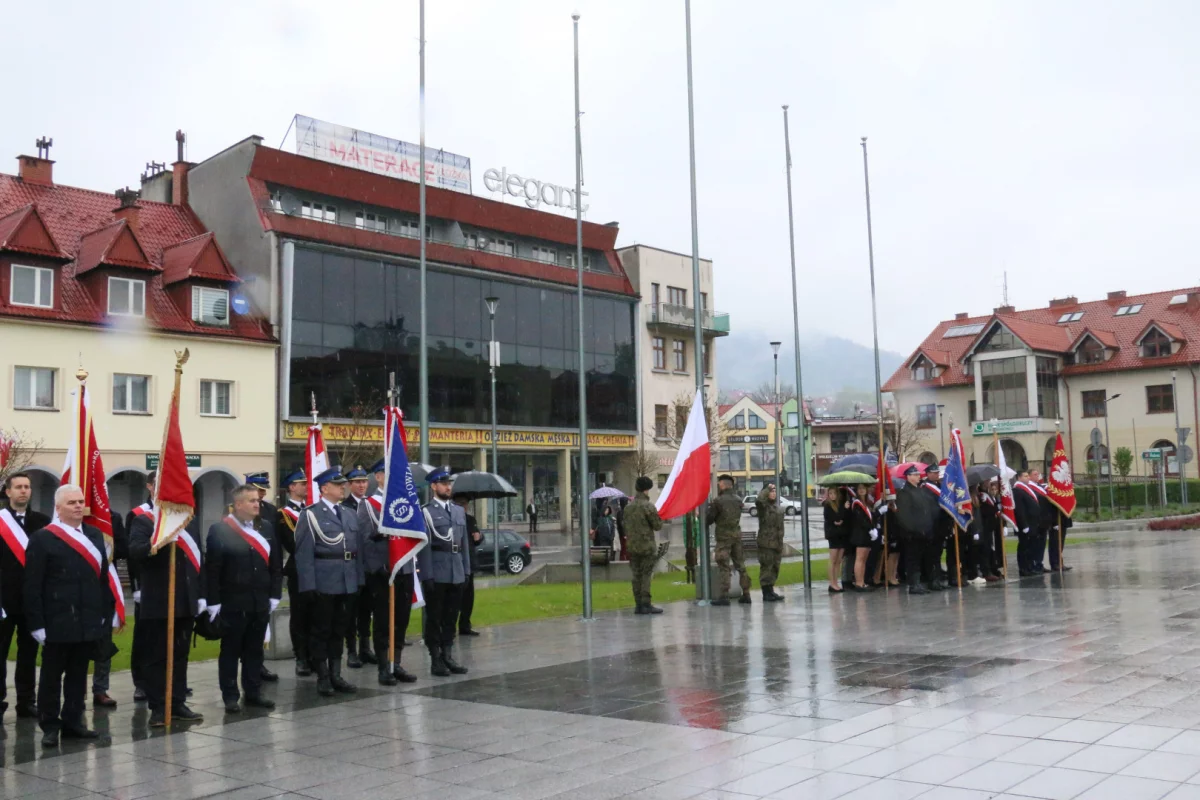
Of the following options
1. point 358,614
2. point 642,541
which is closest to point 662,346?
point 642,541

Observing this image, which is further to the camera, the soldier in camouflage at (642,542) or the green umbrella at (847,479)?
the green umbrella at (847,479)

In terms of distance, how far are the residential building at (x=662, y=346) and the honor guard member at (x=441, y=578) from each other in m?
40.6

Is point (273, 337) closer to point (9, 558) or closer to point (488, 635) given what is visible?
point (488, 635)

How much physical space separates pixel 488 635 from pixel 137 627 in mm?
5473

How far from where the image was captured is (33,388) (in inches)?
1310

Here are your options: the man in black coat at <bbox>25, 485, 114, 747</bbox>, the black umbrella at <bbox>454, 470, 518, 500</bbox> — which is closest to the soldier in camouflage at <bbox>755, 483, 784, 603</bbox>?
the black umbrella at <bbox>454, 470, 518, 500</bbox>

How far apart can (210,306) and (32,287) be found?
5565 millimetres

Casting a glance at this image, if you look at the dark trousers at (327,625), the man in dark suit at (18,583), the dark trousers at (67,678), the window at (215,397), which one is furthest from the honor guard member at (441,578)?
the window at (215,397)

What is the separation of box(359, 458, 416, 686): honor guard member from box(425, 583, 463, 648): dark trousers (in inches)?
9.8

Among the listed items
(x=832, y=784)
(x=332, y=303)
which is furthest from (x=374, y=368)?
(x=832, y=784)

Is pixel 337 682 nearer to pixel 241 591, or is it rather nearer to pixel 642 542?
pixel 241 591

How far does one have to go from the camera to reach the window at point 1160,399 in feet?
210

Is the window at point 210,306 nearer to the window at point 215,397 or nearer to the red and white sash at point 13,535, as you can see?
the window at point 215,397

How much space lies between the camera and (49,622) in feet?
27.6
